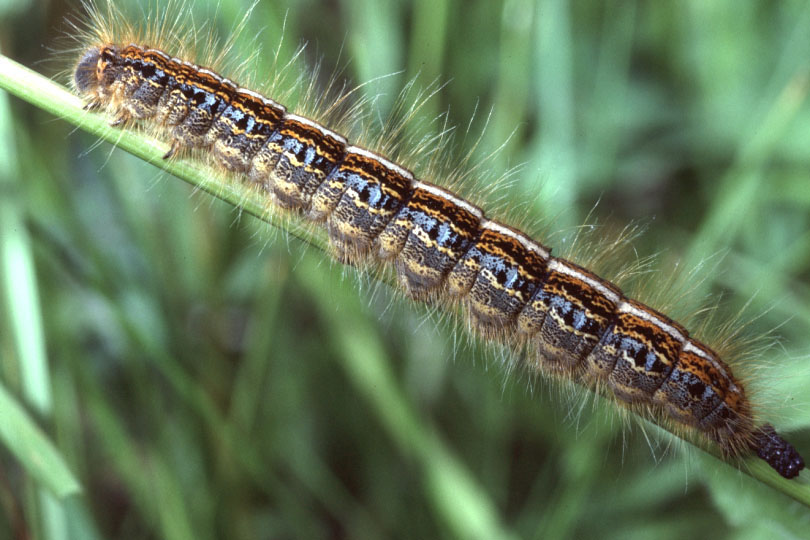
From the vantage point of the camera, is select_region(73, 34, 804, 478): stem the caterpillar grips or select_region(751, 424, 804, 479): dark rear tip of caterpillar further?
select_region(73, 34, 804, 478): stem the caterpillar grips

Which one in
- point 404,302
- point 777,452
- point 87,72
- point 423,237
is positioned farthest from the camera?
point 404,302

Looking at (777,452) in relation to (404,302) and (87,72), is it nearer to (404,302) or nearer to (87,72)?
(404,302)

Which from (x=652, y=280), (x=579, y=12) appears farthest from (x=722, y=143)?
(x=652, y=280)

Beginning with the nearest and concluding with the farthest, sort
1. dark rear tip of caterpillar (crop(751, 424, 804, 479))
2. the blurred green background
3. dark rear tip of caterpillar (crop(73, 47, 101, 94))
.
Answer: dark rear tip of caterpillar (crop(751, 424, 804, 479)) → dark rear tip of caterpillar (crop(73, 47, 101, 94)) → the blurred green background

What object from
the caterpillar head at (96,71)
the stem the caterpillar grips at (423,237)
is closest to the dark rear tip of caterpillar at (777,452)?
the stem the caterpillar grips at (423,237)

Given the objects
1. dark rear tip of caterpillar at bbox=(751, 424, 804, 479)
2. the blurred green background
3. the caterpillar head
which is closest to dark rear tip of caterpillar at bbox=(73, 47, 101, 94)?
the caterpillar head

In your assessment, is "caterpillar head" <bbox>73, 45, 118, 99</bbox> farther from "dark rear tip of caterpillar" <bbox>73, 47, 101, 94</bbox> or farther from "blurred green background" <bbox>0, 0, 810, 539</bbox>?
"blurred green background" <bbox>0, 0, 810, 539</bbox>

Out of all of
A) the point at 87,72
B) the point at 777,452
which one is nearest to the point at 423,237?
the point at 777,452
